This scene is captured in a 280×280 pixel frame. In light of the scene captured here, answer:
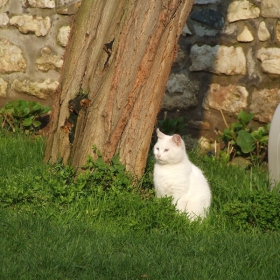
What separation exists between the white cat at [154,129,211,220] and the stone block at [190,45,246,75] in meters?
1.79

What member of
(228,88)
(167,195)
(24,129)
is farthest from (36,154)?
(228,88)

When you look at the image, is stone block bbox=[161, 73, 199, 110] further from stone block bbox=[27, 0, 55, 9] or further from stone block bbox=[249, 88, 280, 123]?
stone block bbox=[27, 0, 55, 9]

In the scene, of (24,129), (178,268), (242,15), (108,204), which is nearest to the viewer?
(178,268)

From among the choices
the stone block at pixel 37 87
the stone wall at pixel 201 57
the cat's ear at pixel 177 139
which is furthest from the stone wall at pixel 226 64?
the cat's ear at pixel 177 139

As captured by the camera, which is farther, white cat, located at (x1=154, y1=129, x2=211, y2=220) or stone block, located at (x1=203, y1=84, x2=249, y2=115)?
stone block, located at (x1=203, y1=84, x2=249, y2=115)

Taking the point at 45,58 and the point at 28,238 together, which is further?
the point at 45,58

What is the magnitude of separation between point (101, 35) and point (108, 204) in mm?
1372

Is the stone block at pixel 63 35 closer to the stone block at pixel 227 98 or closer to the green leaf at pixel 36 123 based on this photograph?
the green leaf at pixel 36 123

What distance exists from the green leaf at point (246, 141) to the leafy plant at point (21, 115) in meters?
2.12

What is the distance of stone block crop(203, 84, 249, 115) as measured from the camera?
22.6 feet

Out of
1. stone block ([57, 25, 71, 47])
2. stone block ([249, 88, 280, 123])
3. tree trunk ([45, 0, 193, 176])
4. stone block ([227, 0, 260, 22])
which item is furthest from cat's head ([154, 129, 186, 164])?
stone block ([57, 25, 71, 47])

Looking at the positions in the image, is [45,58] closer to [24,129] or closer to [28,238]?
[24,129]

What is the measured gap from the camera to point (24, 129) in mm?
7199

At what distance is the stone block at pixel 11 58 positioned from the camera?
753 centimetres
